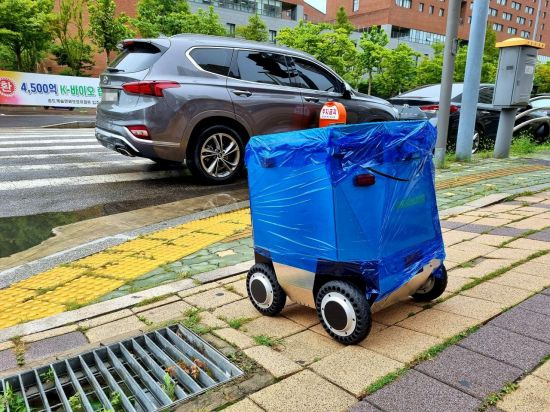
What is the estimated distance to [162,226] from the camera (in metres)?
4.73

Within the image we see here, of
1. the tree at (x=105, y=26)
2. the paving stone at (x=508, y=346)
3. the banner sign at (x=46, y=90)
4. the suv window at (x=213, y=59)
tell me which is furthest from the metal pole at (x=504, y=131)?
the tree at (x=105, y=26)

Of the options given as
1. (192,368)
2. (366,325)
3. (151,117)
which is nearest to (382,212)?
(366,325)

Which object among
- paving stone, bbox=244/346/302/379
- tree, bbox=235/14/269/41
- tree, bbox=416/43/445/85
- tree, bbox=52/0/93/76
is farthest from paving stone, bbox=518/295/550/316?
tree, bbox=235/14/269/41

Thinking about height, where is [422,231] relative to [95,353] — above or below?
above

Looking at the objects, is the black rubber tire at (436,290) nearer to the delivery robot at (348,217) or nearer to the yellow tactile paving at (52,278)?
the delivery robot at (348,217)

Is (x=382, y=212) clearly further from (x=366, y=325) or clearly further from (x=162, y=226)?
(x=162, y=226)

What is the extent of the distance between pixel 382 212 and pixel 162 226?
9.91 ft

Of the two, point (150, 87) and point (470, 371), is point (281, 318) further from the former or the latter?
point (150, 87)

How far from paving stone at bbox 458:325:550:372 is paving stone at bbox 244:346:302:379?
857 mm

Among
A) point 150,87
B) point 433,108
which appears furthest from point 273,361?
point 433,108

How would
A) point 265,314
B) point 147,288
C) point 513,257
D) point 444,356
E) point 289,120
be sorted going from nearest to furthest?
point 444,356 → point 265,314 → point 147,288 → point 513,257 → point 289,120

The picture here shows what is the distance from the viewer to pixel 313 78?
7070 mm

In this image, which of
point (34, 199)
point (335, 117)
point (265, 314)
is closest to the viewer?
point (265, 314)

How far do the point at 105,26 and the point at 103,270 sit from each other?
31.7m
